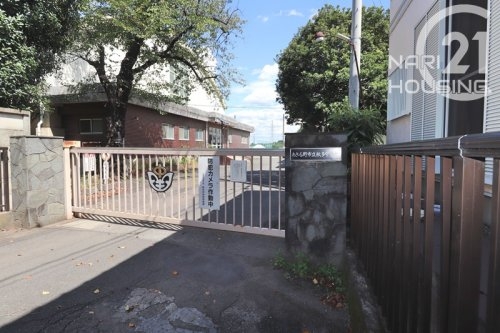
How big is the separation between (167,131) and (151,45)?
26.1 feet

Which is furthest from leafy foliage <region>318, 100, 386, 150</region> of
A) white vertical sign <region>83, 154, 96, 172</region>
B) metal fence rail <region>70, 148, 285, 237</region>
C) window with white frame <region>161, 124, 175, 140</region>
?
window with white frame <region>161, 124, 175, 140</region>

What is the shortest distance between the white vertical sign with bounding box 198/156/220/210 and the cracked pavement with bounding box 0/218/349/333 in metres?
0.54

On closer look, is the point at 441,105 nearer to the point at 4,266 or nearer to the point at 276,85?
the point at 4,266

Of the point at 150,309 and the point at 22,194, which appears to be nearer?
the point at 150,309

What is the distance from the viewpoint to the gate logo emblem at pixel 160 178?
618cm

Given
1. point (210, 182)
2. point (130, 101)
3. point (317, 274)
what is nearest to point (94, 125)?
point (130, 101)

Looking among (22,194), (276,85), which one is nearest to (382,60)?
(276,85)

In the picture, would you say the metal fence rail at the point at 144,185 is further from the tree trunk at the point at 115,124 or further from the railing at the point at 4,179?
the tree trunk at the point at 115,124

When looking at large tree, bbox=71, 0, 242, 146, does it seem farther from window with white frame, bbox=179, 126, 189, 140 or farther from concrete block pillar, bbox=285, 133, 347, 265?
concrete block pillar, bbox=285, 133, 347, 265

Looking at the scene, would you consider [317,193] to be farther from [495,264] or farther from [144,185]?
[144,185]

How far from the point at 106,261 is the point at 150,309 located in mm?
1561

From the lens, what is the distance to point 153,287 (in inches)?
156

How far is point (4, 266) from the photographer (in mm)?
4535

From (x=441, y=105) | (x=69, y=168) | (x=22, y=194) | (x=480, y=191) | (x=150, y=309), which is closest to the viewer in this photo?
(x=480, y=191)
